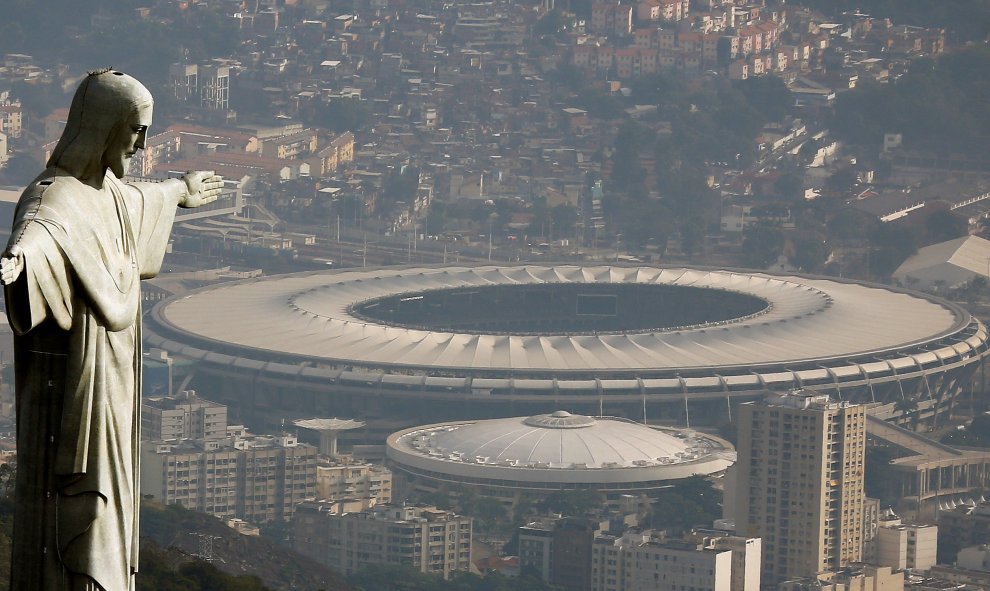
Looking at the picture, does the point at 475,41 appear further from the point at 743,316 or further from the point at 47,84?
the point at 743,316

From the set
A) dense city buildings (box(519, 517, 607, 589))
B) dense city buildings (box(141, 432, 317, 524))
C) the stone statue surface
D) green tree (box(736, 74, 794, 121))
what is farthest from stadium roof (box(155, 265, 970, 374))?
the stone statue surface

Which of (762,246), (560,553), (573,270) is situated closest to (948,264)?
(762,246)

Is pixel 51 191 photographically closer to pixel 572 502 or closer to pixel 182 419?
pixel 572 502

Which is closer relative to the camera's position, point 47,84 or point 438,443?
point 438,443

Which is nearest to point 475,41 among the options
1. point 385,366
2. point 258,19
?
point 258,19

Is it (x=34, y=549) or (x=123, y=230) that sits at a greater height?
(x=123, y=230)

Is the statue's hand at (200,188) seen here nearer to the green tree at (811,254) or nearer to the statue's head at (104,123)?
the statue's head at (104,123)
